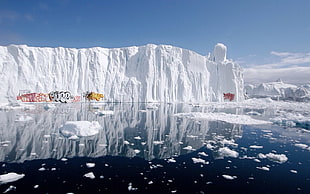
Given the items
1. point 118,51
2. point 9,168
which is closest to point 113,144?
point 9,168

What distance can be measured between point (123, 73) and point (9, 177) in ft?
114

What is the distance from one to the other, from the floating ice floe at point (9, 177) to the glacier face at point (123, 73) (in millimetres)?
29383

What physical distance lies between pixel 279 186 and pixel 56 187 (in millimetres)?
5531

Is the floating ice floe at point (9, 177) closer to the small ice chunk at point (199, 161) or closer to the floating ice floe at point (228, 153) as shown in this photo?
the small ice chunk at point (199, 161)

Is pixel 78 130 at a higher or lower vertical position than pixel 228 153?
higher

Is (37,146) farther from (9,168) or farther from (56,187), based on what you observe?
(56,187)

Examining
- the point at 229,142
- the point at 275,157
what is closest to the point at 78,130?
the point at 229,142

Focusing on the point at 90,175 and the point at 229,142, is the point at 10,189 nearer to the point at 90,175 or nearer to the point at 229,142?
the point at 90,175

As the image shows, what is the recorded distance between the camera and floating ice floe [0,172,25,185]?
4457 millimetres

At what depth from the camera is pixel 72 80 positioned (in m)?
34.0

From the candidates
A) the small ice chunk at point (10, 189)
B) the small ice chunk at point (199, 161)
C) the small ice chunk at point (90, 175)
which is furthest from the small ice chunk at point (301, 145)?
the small ice chunk at point (10, 189)

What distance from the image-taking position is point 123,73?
126 ft

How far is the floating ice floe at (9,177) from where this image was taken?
14.6ft

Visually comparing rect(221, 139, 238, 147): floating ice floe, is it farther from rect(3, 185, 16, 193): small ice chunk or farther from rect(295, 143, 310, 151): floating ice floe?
rect(3, 185, 16, 193): small ice chunk
